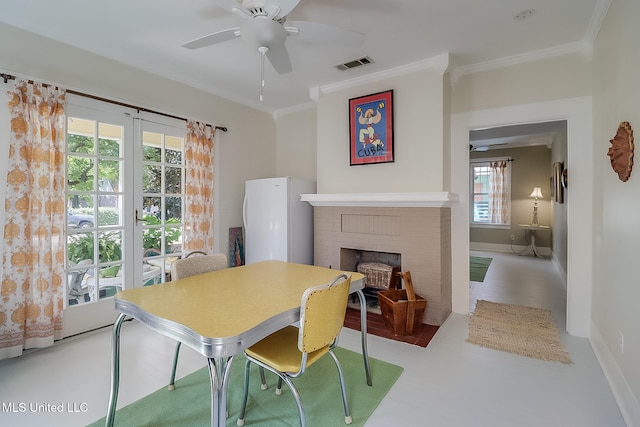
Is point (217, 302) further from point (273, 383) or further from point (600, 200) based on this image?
point (600, 200)

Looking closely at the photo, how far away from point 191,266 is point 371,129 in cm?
233

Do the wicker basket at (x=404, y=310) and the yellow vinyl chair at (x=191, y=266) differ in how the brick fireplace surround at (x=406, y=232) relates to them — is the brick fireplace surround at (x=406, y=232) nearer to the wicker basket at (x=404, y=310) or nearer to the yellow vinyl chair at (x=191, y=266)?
the wicker basket at (x=404, y=310)

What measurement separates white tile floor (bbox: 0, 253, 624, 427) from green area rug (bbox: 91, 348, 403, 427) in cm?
9

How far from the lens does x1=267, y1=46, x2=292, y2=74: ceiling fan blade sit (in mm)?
1955

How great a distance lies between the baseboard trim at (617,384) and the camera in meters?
1.57

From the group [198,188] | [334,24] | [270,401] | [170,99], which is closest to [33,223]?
[198,188]

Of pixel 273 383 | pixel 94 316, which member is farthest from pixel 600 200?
pixel 94 316

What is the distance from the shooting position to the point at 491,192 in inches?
294

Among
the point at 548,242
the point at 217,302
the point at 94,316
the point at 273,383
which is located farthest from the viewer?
the point at 548,242

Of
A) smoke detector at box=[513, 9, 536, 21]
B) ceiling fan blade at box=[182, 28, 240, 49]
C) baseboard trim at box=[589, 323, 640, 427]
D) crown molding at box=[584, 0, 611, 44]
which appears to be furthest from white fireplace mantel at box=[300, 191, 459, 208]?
Answer: ceiling fan blade at box=[182, 28, 240, 49]

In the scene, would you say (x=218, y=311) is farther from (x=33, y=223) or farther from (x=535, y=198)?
(x=535, y=198)

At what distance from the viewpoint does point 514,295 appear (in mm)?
3904

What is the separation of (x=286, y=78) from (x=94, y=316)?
310cm

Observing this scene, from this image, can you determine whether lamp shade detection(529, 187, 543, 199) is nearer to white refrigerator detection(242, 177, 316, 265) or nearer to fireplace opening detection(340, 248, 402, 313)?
fireplace opening detection(340, 248, 402, 313)
